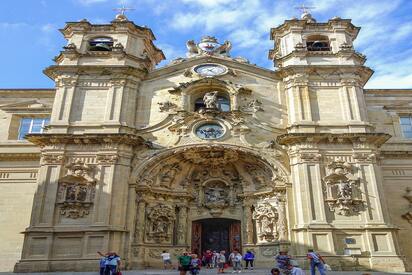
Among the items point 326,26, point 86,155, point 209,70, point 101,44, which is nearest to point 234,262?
point 86,155

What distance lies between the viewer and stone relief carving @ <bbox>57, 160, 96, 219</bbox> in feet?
58.5

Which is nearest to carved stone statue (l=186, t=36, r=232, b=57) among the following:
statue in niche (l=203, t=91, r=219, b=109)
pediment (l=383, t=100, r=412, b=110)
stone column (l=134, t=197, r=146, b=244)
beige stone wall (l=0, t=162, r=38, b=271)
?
statue in niche (l=203, t=91, r=219, b=109)

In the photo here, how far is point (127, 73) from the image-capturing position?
72.6 ft

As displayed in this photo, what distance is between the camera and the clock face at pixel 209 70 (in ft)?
77.0

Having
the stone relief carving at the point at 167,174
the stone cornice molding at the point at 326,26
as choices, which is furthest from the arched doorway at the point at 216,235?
the stone cornice molding at the point at 326,26

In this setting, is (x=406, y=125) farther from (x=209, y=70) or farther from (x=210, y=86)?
(x=209, y=70)

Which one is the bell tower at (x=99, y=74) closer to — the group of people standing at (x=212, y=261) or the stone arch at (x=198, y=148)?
the stone arch at (x=198, y=148)

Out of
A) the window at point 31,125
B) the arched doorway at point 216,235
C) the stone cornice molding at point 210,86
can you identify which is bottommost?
the arched doorway at point 216,235

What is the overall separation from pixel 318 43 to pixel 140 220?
1568 cm

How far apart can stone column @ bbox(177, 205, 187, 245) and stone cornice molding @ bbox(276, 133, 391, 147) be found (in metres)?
6.37

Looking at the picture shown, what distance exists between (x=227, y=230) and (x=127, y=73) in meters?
10.4

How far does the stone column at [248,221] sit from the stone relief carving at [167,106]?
668cm

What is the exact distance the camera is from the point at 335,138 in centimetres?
1948

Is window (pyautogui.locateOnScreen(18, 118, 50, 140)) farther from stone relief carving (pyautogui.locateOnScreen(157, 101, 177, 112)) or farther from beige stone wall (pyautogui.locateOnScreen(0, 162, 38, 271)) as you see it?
stone relief carving (pyautogui.locateOnScreen(157, 101, 177, 112))
